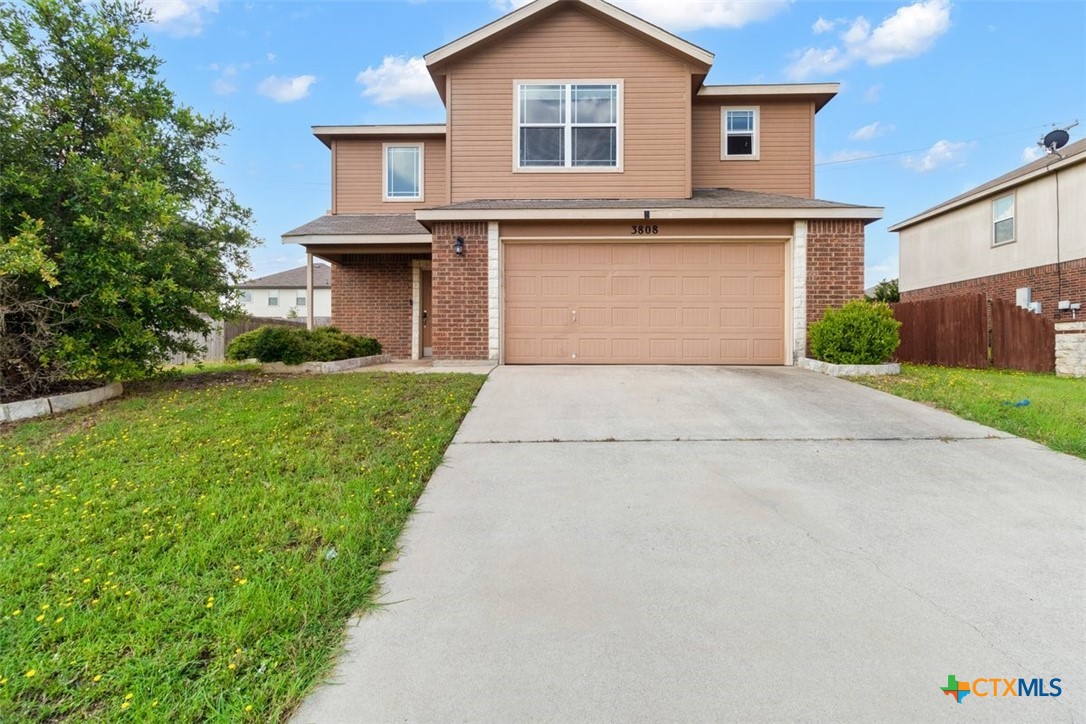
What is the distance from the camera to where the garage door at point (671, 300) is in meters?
9.94

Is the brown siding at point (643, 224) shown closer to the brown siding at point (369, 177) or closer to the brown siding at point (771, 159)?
the brown siding at point (771, 159)

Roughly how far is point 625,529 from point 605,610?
0.88 m

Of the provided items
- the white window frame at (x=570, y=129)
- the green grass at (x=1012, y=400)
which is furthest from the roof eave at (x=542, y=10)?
the green grass at (x=1012, y=400)

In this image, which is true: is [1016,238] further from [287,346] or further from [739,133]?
[287,346]

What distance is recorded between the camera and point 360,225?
1256 cm

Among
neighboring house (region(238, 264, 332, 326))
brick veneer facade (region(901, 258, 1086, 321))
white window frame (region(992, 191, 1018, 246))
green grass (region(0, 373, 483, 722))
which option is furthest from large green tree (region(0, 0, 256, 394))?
neighboring house (region(238, 264, 332, 326))

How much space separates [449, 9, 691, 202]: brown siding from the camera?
10.6 m

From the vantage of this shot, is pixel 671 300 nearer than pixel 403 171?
Yes

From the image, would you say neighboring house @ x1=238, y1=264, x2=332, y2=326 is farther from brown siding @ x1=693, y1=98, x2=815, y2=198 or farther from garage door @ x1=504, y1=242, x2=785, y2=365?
garage door @ x1=504, y1=242, x2=785, y2=365

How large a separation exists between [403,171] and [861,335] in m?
11.0

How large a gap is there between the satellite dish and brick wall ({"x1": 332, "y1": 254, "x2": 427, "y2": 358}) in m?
17.8

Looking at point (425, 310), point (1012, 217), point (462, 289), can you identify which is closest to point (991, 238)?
point (1012, 217)

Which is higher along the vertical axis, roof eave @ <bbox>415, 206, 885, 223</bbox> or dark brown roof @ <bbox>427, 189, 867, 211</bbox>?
dark brown roof @ <bbox>427, 189, 867, 211</bbox>

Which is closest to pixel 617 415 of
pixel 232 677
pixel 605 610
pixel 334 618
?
pixel 605 610
